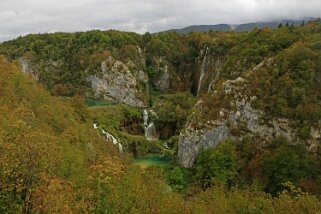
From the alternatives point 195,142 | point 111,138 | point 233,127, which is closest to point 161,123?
point 111,138

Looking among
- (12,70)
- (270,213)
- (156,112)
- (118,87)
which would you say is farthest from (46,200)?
(118,87)

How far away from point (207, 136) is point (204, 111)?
4.59 m

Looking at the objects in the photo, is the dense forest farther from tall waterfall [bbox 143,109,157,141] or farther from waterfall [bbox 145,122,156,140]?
waterfall [bbox 145,122,156,140]

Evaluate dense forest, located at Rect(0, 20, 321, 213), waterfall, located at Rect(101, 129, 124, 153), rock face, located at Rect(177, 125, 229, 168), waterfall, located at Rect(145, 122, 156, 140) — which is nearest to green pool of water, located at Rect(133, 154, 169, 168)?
dense forest, located at Rect(0, 20, 321, 213)

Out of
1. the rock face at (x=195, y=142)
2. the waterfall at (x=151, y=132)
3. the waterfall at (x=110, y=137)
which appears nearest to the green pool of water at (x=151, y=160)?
the waterfall at (x=110, y=137)

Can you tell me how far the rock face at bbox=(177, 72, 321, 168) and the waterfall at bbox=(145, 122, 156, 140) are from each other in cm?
2477

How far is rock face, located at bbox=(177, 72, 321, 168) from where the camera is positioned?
60.2m

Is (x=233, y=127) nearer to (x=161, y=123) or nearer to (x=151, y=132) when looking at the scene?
(x=161, y=123)

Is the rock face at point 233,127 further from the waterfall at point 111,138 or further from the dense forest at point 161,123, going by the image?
the waterfall at point 111,138

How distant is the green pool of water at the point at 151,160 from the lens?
73438 millimetres

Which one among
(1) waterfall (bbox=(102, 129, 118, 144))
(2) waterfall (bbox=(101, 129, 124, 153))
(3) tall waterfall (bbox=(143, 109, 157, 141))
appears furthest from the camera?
(3) tall waterfall (bbox=(143, 109, 157, 141))

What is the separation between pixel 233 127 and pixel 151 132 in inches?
1316

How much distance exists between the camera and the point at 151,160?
7662 cm

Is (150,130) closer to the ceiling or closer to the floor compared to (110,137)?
closer to the floor
